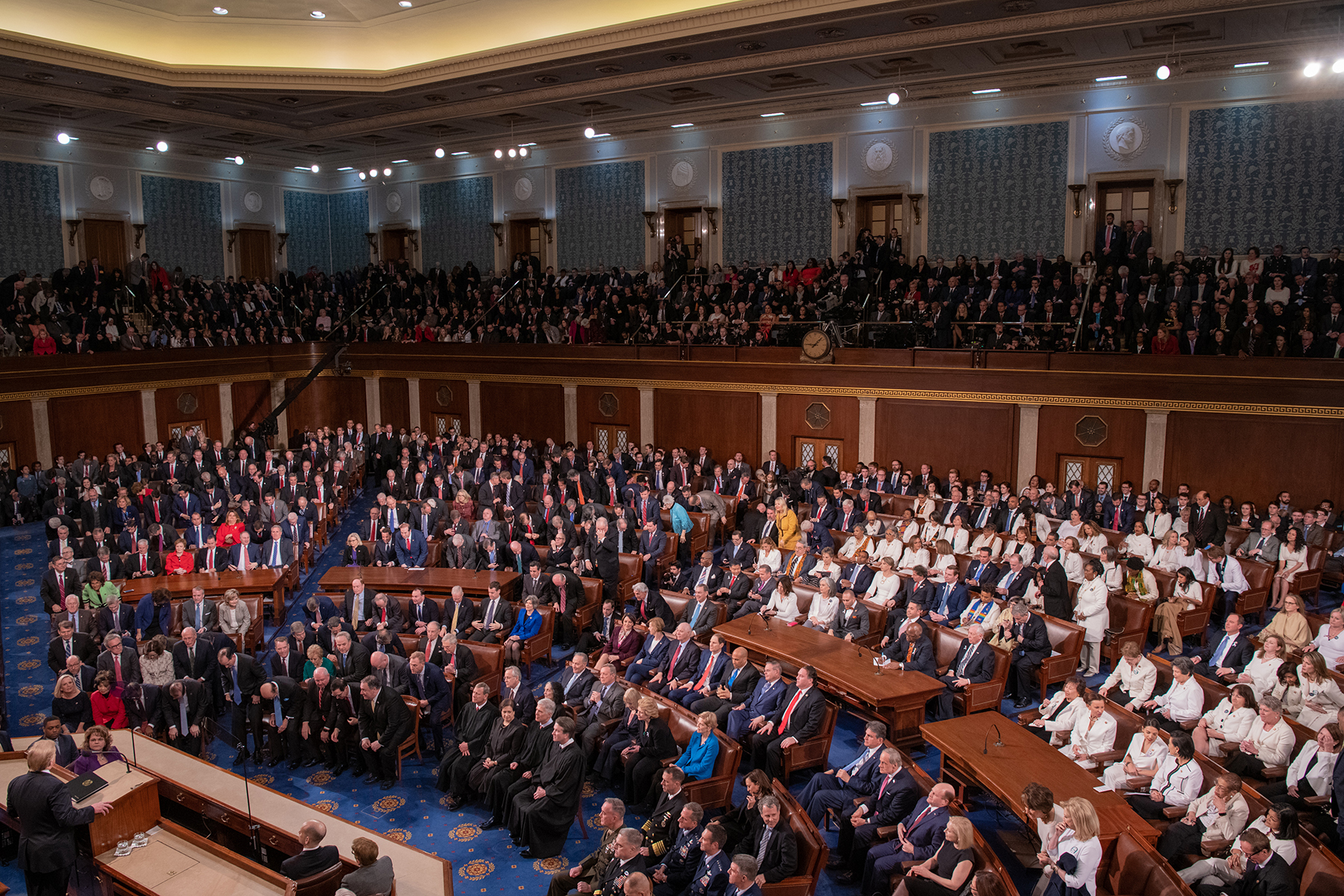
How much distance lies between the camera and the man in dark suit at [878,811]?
6.53 meters

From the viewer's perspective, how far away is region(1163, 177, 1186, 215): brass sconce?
17.2m

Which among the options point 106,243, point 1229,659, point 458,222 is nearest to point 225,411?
point 106,243

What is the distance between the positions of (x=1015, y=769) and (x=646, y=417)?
13.2 meters

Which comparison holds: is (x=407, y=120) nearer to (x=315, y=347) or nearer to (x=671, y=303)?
(x=315, y=347)

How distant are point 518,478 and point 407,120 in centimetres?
980

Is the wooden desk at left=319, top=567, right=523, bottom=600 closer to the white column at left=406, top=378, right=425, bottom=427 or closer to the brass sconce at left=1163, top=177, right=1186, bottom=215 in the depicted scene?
the white column at left=406, top=378, right=425, bottom=427

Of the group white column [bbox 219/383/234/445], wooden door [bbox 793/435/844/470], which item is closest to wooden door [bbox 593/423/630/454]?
wooden door [bbox 793/435/844/470]

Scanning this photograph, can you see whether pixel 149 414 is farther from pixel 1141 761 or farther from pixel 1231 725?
pixel 1231 725

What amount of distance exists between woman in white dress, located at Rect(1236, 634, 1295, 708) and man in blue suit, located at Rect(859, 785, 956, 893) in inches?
142

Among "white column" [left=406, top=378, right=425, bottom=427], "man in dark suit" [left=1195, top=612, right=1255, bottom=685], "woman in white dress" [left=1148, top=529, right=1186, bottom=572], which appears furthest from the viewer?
"white column" [left=406, top=378, right=425, bottom=427]

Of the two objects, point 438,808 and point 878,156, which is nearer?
point 438,808

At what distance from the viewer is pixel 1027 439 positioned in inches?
619

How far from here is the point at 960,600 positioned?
33.8 feet

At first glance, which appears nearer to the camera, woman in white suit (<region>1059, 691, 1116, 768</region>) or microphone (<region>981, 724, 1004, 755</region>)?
microphone (<region>981, 724, 1004, 755</region>)
